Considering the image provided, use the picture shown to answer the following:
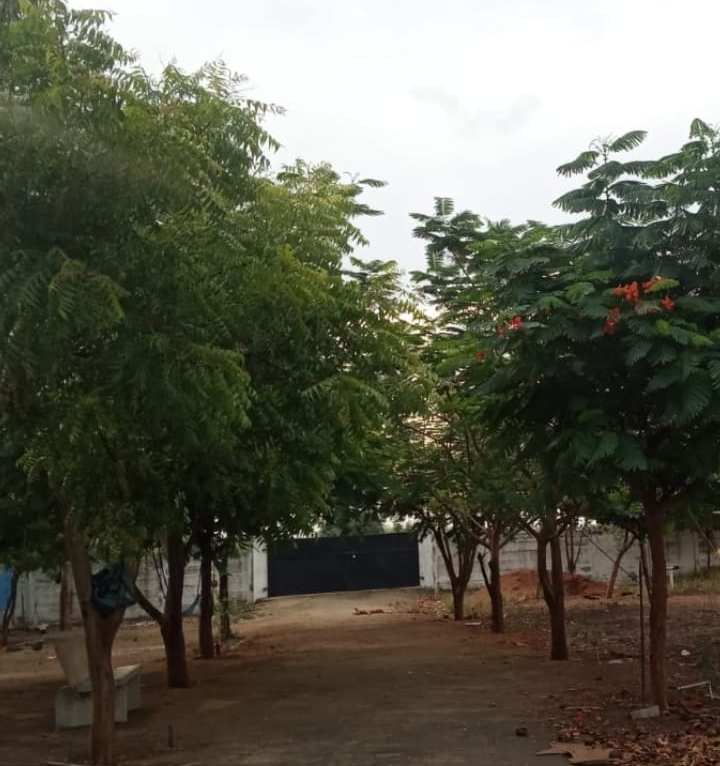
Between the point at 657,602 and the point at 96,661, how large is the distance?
5.20 m

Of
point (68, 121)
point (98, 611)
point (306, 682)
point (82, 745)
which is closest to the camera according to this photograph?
point (68, 121)

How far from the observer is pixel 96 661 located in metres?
8.15

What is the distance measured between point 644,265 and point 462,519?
37.7ft

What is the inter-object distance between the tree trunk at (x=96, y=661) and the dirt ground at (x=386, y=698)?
652 millimetres

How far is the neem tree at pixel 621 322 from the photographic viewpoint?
805 cm

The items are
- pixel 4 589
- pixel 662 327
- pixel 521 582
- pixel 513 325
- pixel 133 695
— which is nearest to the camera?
pixel 662 327

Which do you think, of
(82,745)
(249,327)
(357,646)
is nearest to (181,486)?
(249,327)

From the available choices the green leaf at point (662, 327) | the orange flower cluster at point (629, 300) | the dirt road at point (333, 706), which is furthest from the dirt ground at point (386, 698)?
the orange flower cluster at point (629, 300)

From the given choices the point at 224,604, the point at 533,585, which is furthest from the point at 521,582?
the point at 224,604

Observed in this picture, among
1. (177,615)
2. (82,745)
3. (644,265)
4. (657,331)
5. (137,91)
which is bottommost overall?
(82,745)

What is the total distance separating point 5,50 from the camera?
20.4 ft

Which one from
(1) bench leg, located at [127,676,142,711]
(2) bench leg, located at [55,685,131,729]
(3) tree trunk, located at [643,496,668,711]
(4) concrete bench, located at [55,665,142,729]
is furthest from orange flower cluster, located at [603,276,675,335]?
(1) bench leg, located at [127,676,142,711]

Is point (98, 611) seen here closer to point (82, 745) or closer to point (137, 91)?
point (82, 745)

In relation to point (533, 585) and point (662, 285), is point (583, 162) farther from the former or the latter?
point (533, 585)
